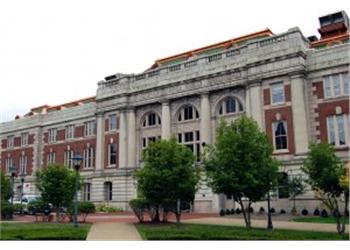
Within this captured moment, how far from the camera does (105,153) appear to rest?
4706 centimetres

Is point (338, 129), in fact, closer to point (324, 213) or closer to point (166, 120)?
point (324, 213)

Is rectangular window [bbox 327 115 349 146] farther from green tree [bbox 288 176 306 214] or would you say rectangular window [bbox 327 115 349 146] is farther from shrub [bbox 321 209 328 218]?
green tree [bbox 288 176 306 214]

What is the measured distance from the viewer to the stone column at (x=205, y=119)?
38938 mm

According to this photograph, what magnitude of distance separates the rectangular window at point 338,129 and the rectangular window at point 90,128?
2875cm

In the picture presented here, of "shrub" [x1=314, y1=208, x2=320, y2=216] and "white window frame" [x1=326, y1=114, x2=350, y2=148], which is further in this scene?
"white window frame" [x1=326, y1=114, x2=350, y2=148]

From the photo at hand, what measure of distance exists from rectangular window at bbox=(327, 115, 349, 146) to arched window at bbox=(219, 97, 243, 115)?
864 cm

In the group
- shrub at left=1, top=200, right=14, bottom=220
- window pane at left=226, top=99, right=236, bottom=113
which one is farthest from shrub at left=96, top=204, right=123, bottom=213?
window pane at left=226, top=99, right=236, bottom=113

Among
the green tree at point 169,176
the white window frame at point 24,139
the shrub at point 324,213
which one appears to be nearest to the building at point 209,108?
the shrub at point 324,213

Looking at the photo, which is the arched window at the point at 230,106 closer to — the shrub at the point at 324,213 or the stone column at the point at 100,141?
the shrub at the point at 324,213

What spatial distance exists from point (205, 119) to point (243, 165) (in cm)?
1815

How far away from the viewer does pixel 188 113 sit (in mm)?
41469

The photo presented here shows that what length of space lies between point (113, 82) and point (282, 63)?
830 inches

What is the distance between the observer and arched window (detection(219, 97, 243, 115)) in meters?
38.2

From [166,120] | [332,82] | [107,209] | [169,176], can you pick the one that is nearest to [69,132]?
[107,209]
